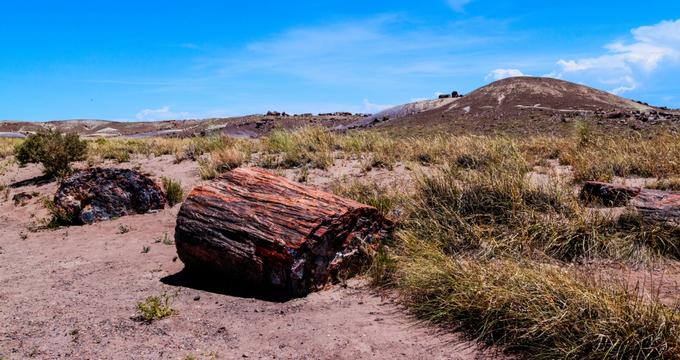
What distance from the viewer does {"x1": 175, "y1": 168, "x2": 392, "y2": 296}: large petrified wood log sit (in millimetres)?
5234

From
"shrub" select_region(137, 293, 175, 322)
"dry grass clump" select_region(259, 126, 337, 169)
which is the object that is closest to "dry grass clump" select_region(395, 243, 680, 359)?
"shrub" select_region(137, 293, 175, 322)

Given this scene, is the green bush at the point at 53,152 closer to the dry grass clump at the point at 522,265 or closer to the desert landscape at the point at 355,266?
the desert landscape at the point at 355,266

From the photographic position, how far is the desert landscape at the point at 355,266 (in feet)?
13.3

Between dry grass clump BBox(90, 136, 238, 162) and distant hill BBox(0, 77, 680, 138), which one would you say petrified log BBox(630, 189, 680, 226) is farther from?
distant hill BBox(0, 77, 680, 138)

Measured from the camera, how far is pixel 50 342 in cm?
434

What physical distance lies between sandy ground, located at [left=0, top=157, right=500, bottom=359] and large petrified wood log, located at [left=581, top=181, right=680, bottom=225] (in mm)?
3373

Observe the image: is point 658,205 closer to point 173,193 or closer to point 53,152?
point 173,193

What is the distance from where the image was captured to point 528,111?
81.9ft

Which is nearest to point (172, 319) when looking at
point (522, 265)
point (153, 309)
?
point (153, 309)

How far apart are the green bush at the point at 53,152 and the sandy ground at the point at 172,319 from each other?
5.28 metres

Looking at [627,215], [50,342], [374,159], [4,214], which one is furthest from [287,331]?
[4,214]

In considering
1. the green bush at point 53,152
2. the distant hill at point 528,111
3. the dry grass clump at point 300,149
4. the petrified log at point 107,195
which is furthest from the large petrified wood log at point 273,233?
the distant hill at point 528,111

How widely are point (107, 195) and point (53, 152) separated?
3.91 metres

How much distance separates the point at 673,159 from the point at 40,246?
10.4 metres
